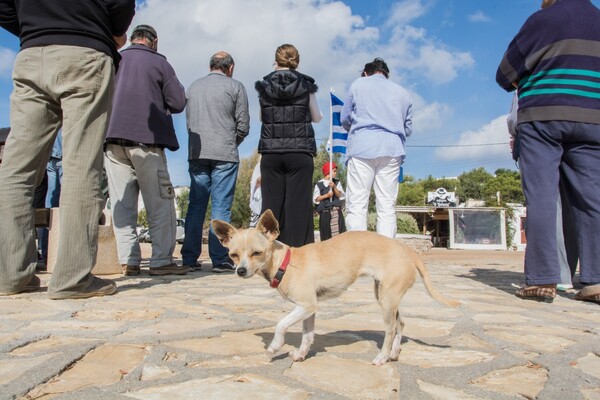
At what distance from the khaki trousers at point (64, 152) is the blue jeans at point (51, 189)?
3.55 metres

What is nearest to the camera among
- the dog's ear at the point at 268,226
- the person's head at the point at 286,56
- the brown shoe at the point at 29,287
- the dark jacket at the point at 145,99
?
the dog's ear at the point at 268,226

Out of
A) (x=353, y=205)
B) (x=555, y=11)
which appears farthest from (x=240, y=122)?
(x=555, y=11)

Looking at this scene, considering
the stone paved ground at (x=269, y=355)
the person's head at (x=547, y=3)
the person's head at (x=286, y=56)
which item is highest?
the person's head at (x=547, y=3)

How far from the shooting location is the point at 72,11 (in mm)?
3764

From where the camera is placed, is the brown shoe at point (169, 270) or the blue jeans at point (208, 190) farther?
the blue jeans at point (208, 190)

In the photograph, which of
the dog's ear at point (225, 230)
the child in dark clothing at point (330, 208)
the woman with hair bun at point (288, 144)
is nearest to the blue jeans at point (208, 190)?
the woman with hair bun at point (288, 144)

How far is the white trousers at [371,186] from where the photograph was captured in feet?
19.4

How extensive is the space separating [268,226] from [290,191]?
2.84 meters

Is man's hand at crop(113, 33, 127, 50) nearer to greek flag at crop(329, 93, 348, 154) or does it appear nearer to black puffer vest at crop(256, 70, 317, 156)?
black puffer vest at crop(256, 70, 317, 156)

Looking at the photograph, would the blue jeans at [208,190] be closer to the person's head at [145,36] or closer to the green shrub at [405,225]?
the person's head at [145,36]

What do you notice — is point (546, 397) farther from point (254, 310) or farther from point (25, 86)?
point (25, 86)

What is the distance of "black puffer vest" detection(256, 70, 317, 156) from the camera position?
547 cm

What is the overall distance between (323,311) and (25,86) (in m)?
2.97

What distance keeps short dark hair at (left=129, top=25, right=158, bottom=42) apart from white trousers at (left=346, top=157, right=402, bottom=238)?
9.52 ft
